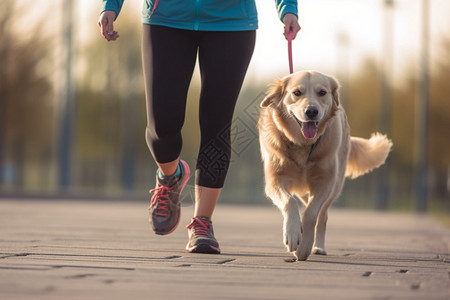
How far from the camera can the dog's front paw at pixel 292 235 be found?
17.9 feet

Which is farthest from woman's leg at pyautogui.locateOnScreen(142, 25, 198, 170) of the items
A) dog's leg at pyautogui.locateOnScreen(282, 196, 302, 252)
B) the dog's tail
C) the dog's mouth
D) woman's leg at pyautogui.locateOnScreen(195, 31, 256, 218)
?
the dog's tail

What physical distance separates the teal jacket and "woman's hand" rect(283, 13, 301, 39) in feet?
0.78

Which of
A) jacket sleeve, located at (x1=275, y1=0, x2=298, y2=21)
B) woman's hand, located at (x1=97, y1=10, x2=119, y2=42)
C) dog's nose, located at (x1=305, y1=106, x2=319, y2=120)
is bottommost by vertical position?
dog's nose, located at (x1=305, y1=106, x2=319, y2=120)

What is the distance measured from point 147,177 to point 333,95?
39287 millimetres

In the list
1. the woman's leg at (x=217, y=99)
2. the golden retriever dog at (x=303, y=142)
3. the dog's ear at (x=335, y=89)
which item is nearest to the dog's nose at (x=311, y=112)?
the golden retriever dog at (x=303, y=142)

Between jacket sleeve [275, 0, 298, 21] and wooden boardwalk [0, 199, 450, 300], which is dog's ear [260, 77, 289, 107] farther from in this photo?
wooden boardwalk [0, 199, 450, 300]

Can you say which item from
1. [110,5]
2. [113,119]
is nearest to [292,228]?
[110,5]

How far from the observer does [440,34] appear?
101 ft

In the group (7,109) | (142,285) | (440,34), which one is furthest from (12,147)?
(142,285)

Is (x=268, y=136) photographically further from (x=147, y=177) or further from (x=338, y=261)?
(x=147, y=177)

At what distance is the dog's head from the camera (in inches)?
235

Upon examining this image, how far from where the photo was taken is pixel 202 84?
595cm

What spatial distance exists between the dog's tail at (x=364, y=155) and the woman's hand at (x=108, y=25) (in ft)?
7.65

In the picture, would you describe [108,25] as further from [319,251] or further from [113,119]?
[113,119]
